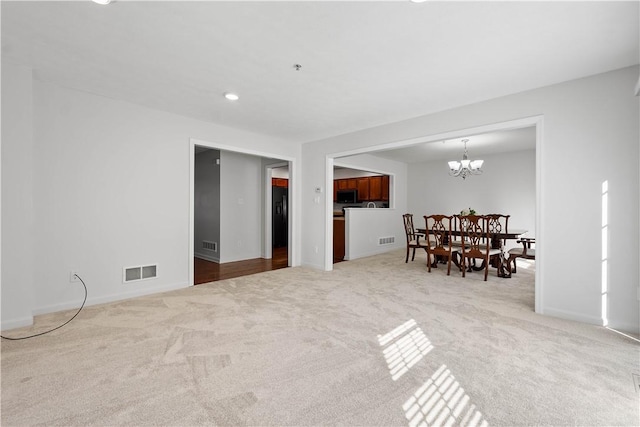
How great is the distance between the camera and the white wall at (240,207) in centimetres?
621

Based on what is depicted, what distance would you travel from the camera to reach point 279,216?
791 centimetres

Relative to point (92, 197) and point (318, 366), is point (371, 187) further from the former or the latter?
Result: point (318, 366)

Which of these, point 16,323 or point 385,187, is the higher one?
point 385,187

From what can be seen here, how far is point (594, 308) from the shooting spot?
9.51 feet

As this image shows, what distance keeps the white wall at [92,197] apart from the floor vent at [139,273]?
0.06 m

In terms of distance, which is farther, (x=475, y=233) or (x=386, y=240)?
(x=386, y=240)

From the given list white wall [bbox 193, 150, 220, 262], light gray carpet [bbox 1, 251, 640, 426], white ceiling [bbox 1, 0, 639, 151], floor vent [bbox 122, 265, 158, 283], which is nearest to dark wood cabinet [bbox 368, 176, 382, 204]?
white wall [bbox 193, 150, 220, 262]

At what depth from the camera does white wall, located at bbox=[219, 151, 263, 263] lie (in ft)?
20.4

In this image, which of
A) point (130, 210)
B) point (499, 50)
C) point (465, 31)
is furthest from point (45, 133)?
point (499, 50)

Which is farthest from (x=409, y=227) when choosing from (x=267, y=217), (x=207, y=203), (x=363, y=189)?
(x=207, y=203)

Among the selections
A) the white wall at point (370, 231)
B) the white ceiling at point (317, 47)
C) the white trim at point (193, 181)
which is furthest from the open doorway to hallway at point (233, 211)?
the white ceiling at point (317, 47)

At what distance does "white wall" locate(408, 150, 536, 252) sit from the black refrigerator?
375cm

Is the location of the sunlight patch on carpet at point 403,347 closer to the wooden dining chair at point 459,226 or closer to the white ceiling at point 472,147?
the wooden dining chair at point 459,226

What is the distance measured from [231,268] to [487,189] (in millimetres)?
6413
